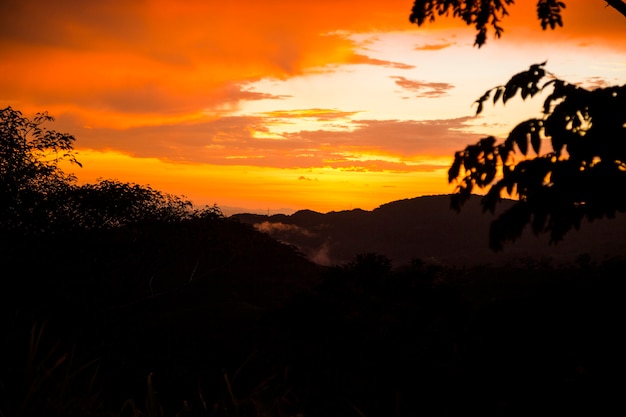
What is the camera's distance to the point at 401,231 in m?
79.6

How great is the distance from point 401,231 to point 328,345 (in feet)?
232

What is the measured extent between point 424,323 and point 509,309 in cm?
271

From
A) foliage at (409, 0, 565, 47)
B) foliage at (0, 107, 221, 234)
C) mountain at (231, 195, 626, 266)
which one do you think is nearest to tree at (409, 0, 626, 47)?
foliage at (409, 0, 565, 47)

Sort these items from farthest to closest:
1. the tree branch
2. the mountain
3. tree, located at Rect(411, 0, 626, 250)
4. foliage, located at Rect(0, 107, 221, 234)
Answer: the mountain
foliage, located at Rect(0, 107, 221, 234)
the tree branch
tree, located at Rect(411, 0, 626, 250)

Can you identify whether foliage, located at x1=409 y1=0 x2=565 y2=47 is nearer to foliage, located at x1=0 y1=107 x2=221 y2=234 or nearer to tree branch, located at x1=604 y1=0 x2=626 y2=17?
tree branch, located at x1=604 y1=0 x2=626 y2=17

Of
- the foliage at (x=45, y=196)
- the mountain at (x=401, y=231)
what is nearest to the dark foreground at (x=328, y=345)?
the foliage at (x=45, y=196)

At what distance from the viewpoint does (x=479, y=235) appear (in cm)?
7475

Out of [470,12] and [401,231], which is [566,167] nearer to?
[470,12]

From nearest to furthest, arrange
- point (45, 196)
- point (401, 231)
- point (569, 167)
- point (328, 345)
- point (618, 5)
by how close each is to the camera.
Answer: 1. point (569, 167)
2. point (618, 5)
3. point (328, 345)
4. point (45, 196)
5. point (401, 231)

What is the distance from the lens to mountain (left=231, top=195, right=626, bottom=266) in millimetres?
65000

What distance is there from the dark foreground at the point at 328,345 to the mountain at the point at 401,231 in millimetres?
42769

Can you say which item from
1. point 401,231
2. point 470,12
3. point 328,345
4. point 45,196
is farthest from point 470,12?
point 401,231

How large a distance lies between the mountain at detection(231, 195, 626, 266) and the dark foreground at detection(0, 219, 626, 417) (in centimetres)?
4277

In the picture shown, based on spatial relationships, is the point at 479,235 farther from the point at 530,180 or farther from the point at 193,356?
the point at 530,180
